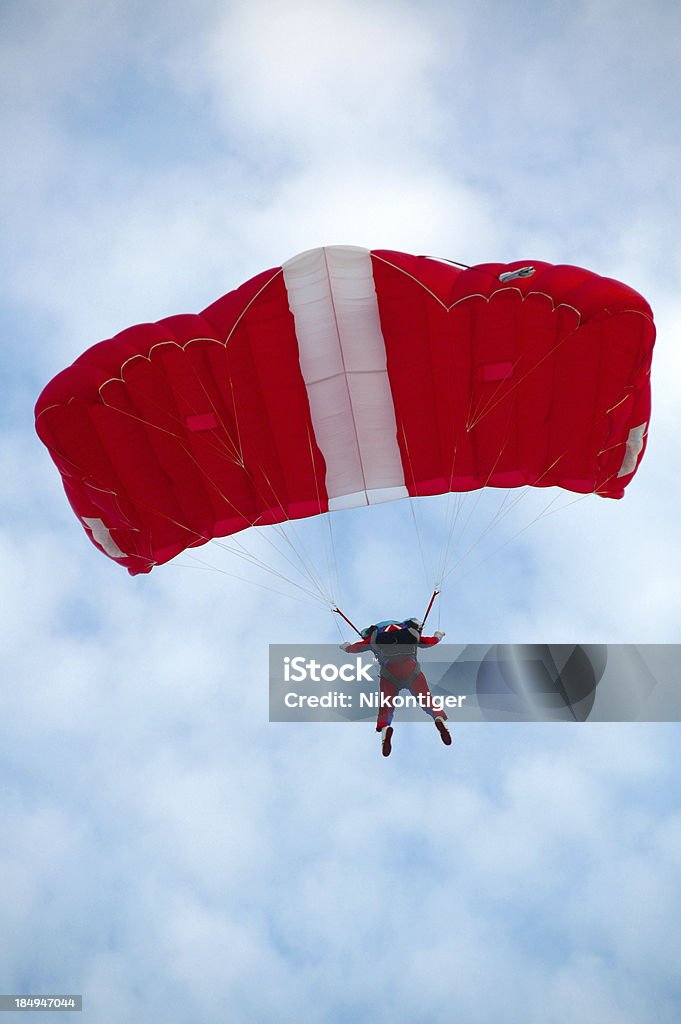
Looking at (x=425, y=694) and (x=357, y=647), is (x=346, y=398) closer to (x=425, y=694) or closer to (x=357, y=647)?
(x=357, y=647)

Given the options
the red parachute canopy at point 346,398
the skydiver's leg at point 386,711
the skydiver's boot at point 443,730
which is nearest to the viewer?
the skydiver's boot at point 443,730

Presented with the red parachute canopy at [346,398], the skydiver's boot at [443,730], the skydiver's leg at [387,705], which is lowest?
the skydiver's boot at [443,730]

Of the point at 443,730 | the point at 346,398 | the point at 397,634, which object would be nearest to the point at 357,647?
the point at 397,634

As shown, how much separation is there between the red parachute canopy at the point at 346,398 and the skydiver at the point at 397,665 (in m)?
2.02

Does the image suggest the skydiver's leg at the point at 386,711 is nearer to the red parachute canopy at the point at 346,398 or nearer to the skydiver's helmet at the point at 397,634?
the skydiver's helmet at the point at 397,634

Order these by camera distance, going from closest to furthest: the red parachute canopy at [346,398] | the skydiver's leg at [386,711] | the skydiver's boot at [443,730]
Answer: the skydiver's boot at [443,730]
the skydiver's leg at [386,711]
the red parachute canopy at [346,398]

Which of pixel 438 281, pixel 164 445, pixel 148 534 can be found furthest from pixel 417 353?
pixel 148 534

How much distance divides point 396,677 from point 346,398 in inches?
125

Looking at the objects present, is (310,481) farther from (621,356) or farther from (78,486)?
(621,356)

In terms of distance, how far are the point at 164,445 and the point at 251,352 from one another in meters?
1.48

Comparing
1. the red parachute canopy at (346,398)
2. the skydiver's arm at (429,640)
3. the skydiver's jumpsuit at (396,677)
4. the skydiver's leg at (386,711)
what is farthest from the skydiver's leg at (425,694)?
the red parachute canopy at (346,398)

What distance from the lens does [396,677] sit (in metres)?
9.60

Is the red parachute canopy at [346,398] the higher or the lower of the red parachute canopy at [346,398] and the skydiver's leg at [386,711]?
the higher

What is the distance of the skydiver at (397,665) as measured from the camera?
9.58 m
